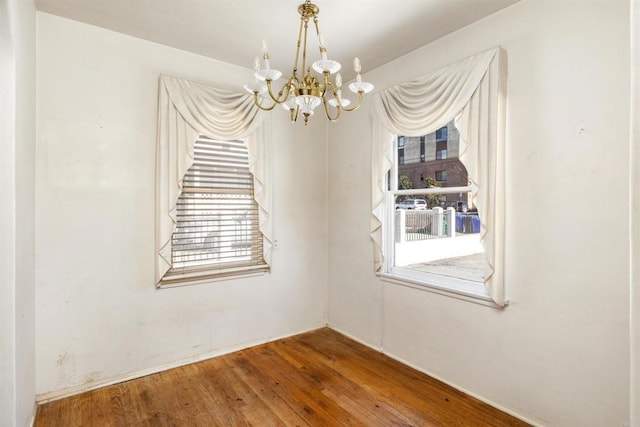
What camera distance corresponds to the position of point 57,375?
2479mm

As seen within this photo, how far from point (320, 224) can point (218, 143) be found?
4.65 ft

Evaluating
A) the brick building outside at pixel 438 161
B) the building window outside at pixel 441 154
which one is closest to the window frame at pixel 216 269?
the brick building outside at pixel 438 161

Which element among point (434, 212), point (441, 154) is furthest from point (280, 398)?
point (441, 154)

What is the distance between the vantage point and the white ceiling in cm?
230

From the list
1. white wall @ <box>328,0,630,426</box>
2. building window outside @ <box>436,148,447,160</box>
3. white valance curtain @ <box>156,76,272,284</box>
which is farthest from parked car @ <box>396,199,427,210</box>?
white valance curtain @ <box>156,76,272,284</box>

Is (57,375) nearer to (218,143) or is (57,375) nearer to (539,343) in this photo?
(218,143)

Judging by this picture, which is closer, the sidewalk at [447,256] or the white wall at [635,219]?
the white wall at [635,219]

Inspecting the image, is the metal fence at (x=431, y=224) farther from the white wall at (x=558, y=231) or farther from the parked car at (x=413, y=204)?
the white wall at (x=558, y=231)

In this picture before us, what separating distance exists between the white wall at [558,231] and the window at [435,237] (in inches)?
10.0

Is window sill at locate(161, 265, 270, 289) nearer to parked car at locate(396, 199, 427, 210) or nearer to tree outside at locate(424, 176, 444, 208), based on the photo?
parked car at locate(396, 199, 427, 210)

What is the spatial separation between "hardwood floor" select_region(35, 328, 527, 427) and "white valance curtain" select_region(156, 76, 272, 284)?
89 cm

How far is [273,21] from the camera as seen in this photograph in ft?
8.18

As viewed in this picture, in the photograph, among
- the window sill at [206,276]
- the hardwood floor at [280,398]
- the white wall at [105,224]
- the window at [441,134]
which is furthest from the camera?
the window sill at [206,276]

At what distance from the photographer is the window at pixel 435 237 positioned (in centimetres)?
264
